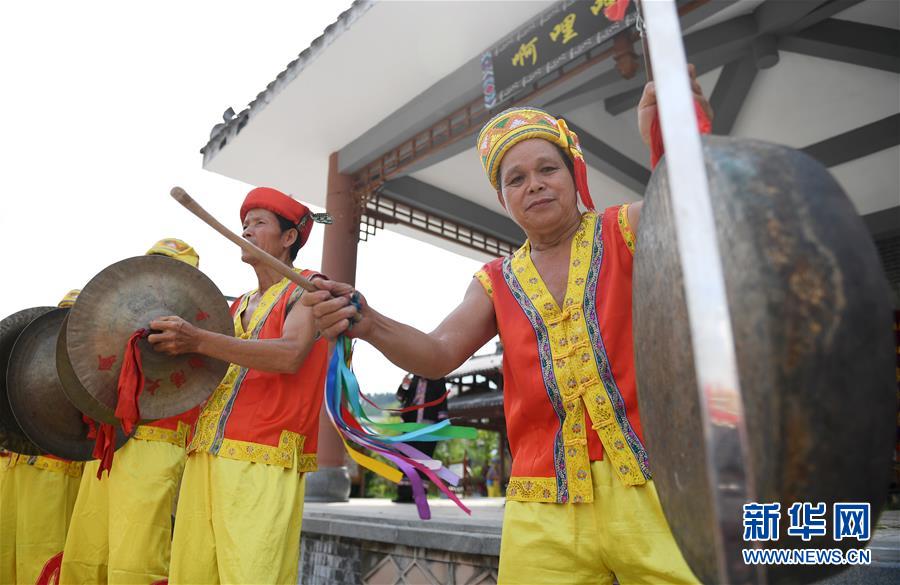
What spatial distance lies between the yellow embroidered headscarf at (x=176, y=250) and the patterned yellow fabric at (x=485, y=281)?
1584 mm

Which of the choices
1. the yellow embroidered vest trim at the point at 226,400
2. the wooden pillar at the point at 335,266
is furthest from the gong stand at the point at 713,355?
the wooden pillar at the point at 335,266

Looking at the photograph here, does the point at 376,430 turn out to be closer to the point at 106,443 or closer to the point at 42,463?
the point at 106,443

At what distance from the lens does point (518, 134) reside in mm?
1592

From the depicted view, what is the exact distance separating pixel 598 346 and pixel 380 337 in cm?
49

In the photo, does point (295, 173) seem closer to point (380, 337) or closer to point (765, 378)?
point (380, 337)

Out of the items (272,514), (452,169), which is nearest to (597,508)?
(272,514)

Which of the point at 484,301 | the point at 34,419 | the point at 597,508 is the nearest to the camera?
the point at 597,508

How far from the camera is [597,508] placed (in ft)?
4.31

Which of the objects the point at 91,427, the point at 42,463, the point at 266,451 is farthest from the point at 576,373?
the point at 42,463

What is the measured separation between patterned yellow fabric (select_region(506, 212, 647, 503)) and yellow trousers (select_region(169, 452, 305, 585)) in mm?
886

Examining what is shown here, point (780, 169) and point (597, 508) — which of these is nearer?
point (780, 169)

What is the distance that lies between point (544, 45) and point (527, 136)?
4.06 metres

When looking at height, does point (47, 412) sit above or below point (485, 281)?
below

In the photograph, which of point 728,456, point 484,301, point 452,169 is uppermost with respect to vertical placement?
point 452,169
